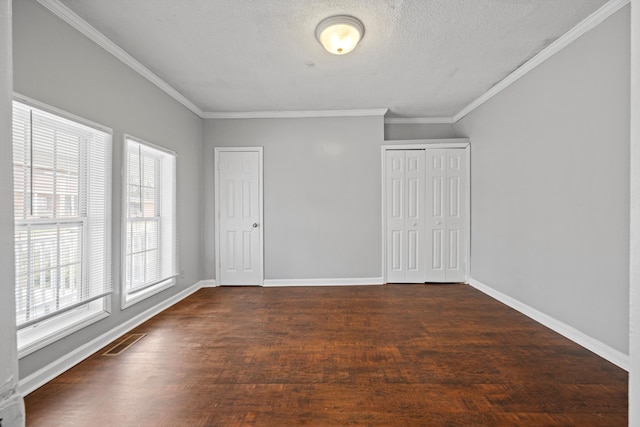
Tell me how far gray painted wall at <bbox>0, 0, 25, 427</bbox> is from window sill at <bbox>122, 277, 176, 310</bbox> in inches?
83.8

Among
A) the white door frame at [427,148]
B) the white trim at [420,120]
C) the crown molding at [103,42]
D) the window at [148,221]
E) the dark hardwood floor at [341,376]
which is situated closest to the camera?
the dark hardwood floor at [341,376]

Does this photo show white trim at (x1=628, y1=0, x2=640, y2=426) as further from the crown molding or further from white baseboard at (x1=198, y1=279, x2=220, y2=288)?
white baseboard at (x1=198, y1=279, x2=220, y2=288)

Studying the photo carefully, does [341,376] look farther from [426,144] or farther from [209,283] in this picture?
[426,144]

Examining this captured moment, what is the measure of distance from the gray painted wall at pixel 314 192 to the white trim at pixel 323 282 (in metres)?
0.06

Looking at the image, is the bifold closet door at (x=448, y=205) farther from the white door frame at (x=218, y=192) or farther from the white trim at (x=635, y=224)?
the white trim at (x=635, y=224)

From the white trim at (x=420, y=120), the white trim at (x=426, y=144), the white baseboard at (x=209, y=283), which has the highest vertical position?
the white trim at (x=420, y=120)

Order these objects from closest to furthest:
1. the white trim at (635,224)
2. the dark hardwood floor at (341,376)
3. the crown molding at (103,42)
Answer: the white trim at (635,224), the dark hardwood floor at (341,376), the crown molding at (103,42)

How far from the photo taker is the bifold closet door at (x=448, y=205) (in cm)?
446

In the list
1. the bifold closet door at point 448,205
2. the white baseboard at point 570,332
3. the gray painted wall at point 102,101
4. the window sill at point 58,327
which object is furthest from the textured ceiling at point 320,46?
the white baseboard at point 570,332

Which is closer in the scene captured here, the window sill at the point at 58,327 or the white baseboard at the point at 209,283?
the window sill at the point at 58,327

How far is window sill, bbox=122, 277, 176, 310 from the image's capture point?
9.47 feet

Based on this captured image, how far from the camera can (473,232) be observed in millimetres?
4375

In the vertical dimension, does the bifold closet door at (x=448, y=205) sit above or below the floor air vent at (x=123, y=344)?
above

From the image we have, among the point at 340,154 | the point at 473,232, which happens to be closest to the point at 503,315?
the point at 473,232
